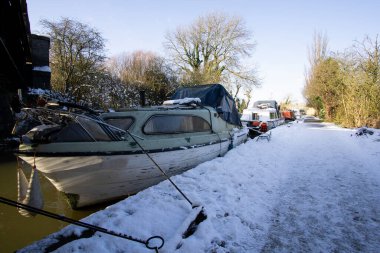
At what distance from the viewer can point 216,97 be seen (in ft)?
29.3

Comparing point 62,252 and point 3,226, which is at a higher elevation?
point 62,252

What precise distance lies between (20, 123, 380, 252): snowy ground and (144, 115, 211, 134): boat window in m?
1.14

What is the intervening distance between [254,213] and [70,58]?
2121 cm

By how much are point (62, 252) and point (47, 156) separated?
2.04 m

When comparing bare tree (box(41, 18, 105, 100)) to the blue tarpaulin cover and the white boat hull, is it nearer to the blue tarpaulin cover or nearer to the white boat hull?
the blue tarpaulin cover

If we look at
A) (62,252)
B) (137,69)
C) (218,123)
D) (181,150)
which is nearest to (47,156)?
(62,252)

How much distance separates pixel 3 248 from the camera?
382 cm

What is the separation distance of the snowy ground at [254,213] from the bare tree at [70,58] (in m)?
17.9

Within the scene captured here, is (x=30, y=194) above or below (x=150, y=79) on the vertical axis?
below

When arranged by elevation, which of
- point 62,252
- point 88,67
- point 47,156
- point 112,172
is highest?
point 88,67

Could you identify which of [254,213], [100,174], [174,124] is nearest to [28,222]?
[100,174]

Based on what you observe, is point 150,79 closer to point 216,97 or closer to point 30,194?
point 216,97

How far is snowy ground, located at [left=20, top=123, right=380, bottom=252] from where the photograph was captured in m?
2.89

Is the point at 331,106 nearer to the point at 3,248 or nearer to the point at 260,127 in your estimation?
the point at 260,127
